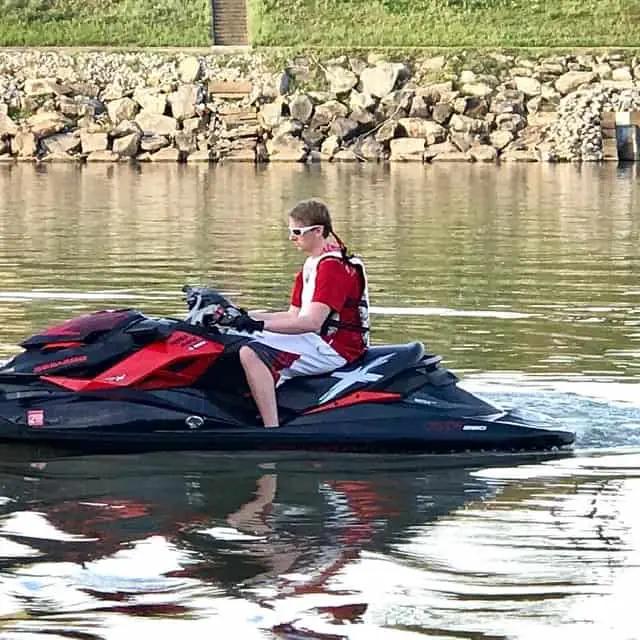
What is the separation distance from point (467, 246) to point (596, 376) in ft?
33.6

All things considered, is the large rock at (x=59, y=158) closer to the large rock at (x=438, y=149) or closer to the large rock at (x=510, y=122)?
the large rock at (x=438, y=149)

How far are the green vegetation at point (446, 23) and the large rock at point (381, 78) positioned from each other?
3.16 meters

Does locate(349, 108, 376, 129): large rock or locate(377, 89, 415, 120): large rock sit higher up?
locate(377, 89, 415, 120): large rock

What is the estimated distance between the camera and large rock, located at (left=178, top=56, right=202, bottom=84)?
52.0 m

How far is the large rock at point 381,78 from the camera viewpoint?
50.8 meters

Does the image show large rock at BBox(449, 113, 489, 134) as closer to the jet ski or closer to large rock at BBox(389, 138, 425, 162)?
large rock at BBox(389, 138, 425, 162)

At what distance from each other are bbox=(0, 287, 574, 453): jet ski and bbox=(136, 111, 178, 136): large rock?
130 feet

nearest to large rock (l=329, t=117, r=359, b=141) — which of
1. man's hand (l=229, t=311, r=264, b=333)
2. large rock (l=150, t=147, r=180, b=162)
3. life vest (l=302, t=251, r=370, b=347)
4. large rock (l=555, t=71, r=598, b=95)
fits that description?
large rock (l=150, t=147, r=180, b=162)

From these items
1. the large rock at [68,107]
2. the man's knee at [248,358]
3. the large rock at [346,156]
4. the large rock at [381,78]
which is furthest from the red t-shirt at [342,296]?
the large rock at [381,78]

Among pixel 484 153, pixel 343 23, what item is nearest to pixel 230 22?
pixel 343 23

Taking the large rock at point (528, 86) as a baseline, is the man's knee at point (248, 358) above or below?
below

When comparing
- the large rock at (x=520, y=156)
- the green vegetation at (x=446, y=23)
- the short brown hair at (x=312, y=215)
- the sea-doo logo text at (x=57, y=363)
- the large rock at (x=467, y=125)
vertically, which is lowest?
the sea-doo logo text at (x=57, y=363)

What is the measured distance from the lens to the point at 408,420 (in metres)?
9.77

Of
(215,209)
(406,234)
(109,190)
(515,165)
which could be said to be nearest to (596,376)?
(406,234)
